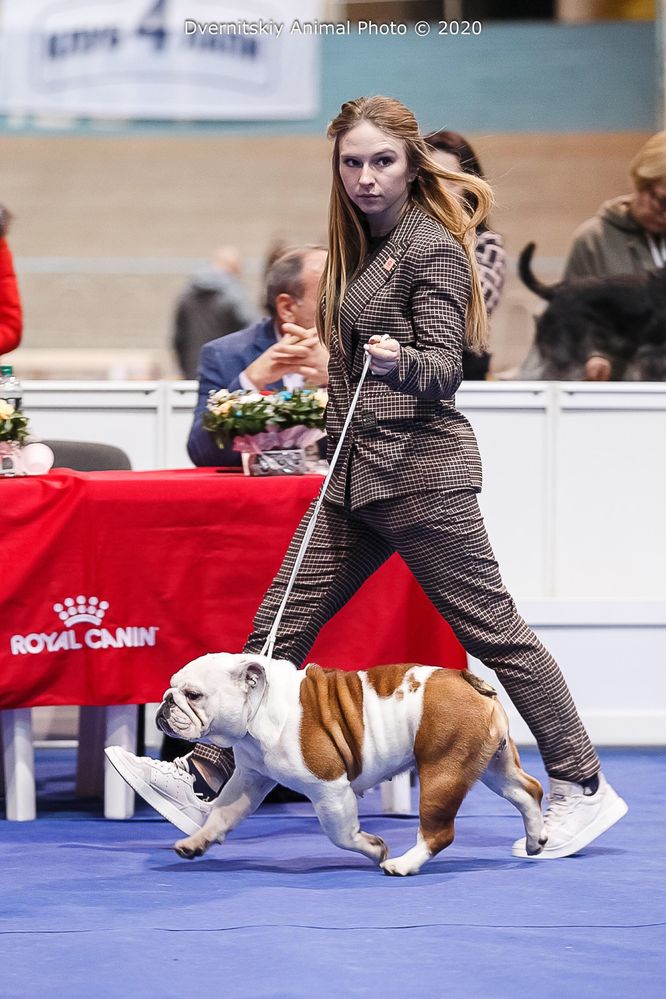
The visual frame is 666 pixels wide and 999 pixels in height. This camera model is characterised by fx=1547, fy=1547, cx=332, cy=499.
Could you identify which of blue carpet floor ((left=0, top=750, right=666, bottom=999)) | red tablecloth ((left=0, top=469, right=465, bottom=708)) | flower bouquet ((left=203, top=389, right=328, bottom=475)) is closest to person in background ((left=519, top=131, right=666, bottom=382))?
flower bouquet ((left=203, top=389, right=328, bottom=475))

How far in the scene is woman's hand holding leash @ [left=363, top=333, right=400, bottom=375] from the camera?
3430 mm

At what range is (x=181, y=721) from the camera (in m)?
3.45

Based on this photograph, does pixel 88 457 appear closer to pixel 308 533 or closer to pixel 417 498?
pixel 308 533

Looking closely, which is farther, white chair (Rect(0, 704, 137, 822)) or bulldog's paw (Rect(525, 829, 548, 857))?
white chair (Rect(0, 704, 137, 822))

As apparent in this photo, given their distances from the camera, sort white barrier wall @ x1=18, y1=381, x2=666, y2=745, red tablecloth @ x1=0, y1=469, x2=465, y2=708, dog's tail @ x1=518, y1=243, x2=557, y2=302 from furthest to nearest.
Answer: dog's tail @ x1=518, y1=243, x2=557, y2=302 → white barrier wall @ x1=18, y1=381, x2=666, y2=745 → red tablecloth @ x1=0, y1=469, x2=465, y2=708

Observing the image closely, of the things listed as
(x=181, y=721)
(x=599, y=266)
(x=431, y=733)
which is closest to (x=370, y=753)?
(x=431, y=733)

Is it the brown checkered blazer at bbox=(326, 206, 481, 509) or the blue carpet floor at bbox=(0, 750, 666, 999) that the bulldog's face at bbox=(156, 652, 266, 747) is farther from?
the brown checkered blazer at bbox=(326, 206, 481, 509)

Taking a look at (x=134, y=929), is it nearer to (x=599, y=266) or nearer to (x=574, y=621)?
(x=574, y=621)

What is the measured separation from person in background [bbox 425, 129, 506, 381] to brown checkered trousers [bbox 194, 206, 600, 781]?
1.36 m

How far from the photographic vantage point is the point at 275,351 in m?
4.71

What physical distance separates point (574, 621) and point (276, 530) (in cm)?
162

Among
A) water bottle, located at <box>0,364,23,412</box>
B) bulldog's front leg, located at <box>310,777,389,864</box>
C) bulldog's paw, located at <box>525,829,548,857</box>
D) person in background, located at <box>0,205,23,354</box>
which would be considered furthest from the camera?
person in background, located at <box>0,205,23,354</box>

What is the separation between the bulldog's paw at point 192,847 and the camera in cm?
377

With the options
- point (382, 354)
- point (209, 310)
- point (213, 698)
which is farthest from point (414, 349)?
point (209, 310)
